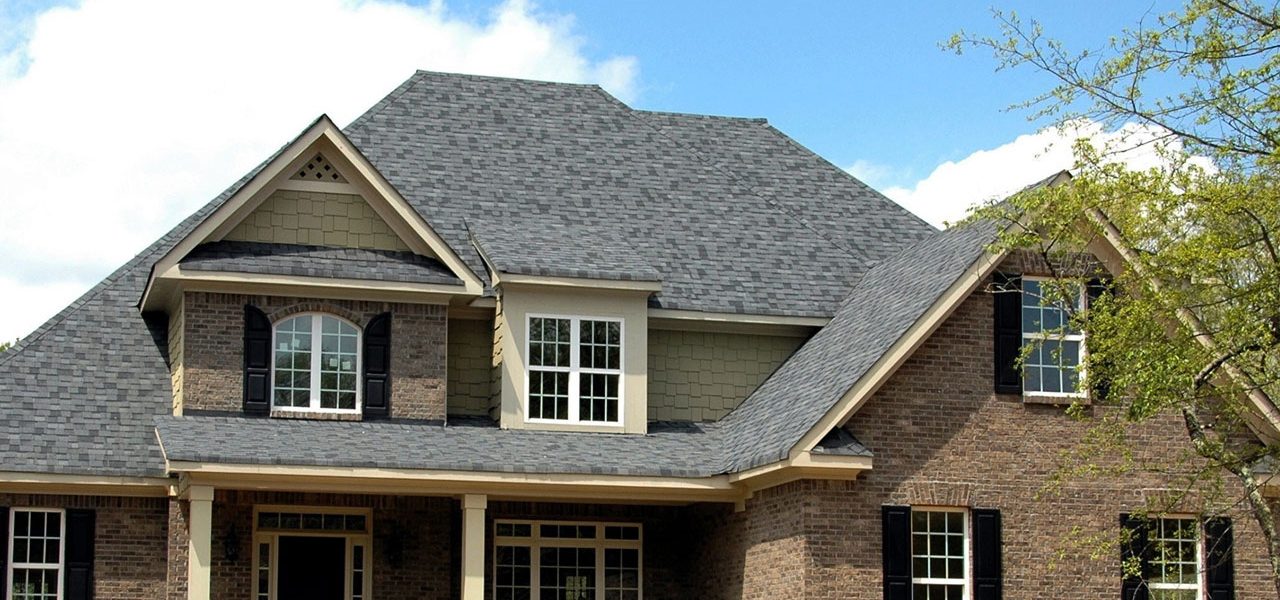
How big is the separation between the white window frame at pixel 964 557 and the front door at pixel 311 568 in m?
7.21

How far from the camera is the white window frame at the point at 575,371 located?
2427 centimetres

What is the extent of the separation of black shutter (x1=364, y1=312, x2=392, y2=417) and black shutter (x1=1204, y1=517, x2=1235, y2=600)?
10.2 meters

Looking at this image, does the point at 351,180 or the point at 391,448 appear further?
the point at 351,180

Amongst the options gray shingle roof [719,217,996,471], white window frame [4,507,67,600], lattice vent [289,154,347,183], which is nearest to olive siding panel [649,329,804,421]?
gray shingle roof [719,217,996,471]

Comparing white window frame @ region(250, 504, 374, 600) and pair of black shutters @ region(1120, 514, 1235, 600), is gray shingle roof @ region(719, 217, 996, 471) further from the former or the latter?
white window frame @ region(250, 504, 374, 600)

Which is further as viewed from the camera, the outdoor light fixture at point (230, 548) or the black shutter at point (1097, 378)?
the outdoor light fixture at point (230, 548)

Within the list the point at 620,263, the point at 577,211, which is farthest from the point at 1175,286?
the point at 577,211

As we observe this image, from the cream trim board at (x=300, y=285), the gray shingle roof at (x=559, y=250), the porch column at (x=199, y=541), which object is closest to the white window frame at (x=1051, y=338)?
the gray shingle roof at (x=559, y=250)

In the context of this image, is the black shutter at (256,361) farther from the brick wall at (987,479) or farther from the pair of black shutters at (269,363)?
the brick wall at (987,479)

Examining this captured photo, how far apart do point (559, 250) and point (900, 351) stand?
5.41m

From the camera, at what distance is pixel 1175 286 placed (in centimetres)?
1936

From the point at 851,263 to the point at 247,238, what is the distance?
29.1ft

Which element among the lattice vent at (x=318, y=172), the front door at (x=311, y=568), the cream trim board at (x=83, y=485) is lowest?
the front door at (x=311, y=568)

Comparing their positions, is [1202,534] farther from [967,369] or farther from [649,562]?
[649,562]
